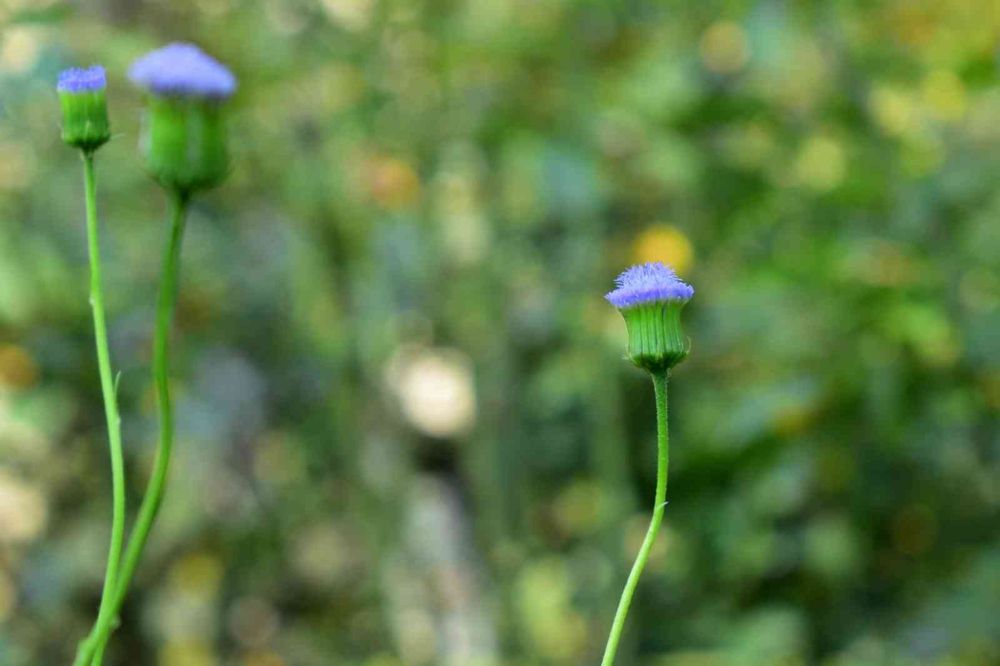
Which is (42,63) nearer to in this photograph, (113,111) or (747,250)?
(113,111)

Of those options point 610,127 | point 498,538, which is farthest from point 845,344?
point 498,538

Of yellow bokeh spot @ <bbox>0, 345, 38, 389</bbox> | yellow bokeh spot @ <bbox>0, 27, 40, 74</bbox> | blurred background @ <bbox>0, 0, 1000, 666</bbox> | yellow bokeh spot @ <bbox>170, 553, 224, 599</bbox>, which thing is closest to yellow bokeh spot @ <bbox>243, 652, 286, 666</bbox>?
blurred background @ <bbox>0, 0, 1000, 666</bbox>

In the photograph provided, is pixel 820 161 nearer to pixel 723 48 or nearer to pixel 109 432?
pixel 723 48

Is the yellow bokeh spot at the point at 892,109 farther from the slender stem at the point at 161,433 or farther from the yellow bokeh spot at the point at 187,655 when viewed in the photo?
the yellow bokeh spot at the point at 187,655

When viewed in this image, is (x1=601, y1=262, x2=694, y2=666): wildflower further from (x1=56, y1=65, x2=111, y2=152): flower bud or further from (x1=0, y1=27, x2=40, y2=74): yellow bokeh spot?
(x1=0, y1=27, x2=40, y2=74): yellow bokeh spot

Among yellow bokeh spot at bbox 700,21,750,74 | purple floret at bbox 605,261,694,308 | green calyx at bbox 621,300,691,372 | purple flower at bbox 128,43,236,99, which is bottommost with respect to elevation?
green calyx at bbox 621,300,691,372

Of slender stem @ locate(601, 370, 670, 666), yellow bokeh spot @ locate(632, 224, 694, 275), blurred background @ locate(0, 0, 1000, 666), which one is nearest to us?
slender stem @ locate(601, 370, 670, 666)
